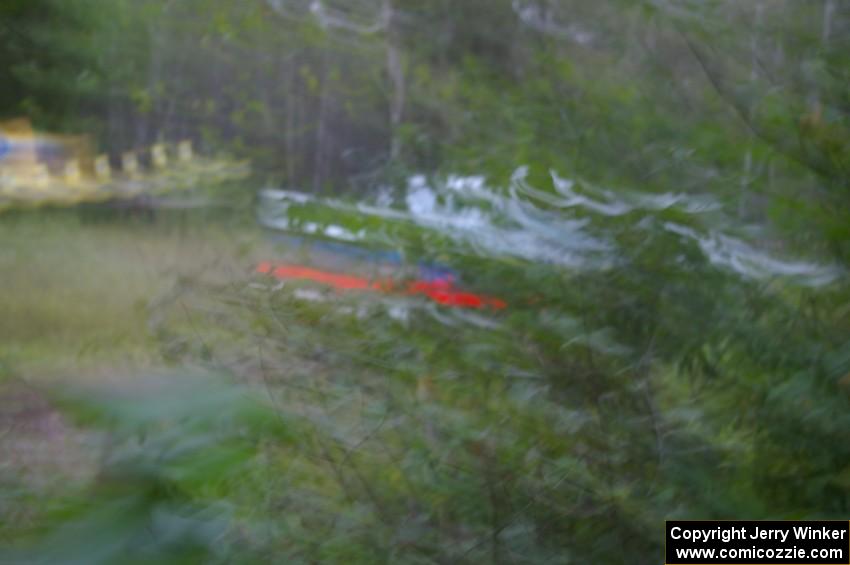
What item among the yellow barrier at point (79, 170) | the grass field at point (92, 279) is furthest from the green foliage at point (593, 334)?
the yellow barrier at point (79, 170)

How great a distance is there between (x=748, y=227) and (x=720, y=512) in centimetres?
62

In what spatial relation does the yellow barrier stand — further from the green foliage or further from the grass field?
the green foliage

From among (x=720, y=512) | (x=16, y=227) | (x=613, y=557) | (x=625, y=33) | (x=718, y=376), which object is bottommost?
(x=613, y=557)

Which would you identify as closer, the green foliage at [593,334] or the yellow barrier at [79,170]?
the green foliage at [593,334]

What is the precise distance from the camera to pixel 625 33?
2797mm

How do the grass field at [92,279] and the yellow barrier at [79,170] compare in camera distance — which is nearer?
the grass field at [92,279]

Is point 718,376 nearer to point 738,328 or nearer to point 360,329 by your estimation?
point 738,328

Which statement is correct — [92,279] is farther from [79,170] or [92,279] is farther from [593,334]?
[79,170]

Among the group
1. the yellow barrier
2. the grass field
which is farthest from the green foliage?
the yellow barrier

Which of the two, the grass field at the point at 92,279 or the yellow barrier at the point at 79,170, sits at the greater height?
the yellow barrier at the point at 79,170

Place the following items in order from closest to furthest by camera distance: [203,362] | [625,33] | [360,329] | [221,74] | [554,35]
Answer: [203,362]
[360,329]
[625,33]
[554,35]
[221,74]

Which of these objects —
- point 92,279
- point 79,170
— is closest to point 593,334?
point 92,279

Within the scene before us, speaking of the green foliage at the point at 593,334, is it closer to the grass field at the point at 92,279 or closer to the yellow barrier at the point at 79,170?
the grass field at the point at 92,279

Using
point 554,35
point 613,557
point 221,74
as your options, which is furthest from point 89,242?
point 221,74
